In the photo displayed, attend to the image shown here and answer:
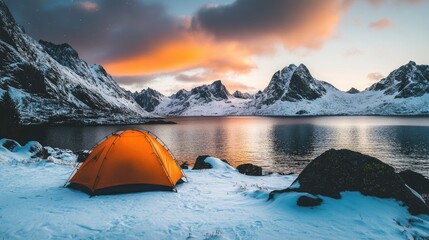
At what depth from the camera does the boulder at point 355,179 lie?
9547 mm

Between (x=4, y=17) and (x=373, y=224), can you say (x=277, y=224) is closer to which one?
(x=373, y=224)

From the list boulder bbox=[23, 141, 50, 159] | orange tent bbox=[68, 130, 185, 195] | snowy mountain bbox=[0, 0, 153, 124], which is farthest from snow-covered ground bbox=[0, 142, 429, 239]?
snowy mountain bbox=[0, 0, 153, 124]

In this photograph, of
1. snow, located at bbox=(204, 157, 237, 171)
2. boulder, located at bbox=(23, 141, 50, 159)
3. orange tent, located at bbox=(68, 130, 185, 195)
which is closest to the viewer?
orange tent, located at bbox=(68, 130, 185, 195)

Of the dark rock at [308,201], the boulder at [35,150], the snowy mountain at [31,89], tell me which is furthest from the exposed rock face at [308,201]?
the snowy mountain at [31,89]

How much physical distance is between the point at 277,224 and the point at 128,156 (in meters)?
8.16

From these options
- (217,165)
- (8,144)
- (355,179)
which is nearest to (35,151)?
(8,144)

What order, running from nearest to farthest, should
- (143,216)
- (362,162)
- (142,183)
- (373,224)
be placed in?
(373,224)
(143,216)
(362,162)
(142,183)

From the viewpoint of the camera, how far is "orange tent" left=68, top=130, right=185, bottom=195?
499 inches

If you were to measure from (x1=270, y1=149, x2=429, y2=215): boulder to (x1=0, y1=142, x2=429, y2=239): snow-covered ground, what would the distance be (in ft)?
1.16

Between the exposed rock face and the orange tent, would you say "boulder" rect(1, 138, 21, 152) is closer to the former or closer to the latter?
the orange tent

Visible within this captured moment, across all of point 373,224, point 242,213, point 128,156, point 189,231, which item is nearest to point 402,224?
point 373,224

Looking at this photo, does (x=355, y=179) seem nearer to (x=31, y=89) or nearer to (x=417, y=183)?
(x=417, y=183)

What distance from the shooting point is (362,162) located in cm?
1047

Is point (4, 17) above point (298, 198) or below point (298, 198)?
above
